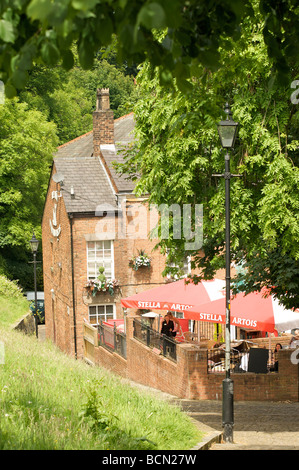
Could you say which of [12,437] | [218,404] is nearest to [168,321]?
[218,404]

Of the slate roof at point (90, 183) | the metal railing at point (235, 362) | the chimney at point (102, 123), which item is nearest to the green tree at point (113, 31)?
the metal railing at point (235, 362)

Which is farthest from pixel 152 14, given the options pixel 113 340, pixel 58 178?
pixel 58 178

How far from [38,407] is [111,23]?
18.2 ft

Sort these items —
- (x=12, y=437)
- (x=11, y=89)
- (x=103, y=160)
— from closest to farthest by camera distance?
(x=11, y=89), (x=12, y=437), (x=103, y=160)

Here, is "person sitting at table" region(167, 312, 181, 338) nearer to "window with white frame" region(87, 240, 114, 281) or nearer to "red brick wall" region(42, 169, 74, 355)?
"window with white frame" region(87, 240, 114, 281)

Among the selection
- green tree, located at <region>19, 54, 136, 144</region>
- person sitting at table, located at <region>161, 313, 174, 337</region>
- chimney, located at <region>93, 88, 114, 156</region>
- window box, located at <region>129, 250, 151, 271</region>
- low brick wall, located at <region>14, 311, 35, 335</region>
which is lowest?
low brick wall, located at <region>14, 311, 35, 335</region>

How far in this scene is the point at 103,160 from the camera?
31.7 m

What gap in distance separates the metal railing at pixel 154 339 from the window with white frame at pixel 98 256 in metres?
7.74

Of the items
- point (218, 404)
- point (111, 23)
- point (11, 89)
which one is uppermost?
point (111, 23)

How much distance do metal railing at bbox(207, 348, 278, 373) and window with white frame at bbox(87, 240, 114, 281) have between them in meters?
11.9

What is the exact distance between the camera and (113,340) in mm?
23328

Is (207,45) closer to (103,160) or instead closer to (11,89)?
(11,89)

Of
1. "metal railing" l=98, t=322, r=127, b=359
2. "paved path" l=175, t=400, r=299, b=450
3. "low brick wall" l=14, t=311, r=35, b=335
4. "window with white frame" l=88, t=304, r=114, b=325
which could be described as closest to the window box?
"window with white frame" l=88, t=304, r=114, b=325

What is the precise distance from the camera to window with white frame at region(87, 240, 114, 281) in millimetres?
28750
